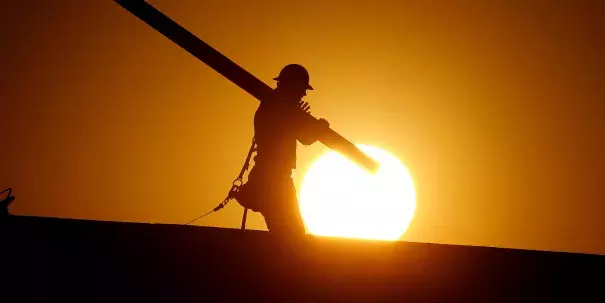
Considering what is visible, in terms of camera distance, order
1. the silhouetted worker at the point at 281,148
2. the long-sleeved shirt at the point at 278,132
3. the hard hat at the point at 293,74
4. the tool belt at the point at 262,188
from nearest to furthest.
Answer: the silhouetted worker at the point at 281,148
the tool belt at the point at 262,188
the long-sleeved shirt at the point at 278,132
the hard hat at the point at 293,74

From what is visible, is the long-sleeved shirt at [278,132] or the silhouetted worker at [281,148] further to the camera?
the long-sleeved shirt at [278,132]

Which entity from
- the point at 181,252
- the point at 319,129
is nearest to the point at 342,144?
the point at 319,129

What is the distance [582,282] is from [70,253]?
14.5ft

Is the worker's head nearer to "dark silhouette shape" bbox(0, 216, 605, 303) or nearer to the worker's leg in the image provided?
the worker's leg

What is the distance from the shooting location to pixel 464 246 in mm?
4832

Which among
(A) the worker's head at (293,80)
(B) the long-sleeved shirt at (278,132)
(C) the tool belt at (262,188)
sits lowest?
(C) the tool belt at (262,188)

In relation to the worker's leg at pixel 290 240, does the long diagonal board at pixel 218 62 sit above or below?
above

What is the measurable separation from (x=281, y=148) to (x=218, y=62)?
1.57 metres

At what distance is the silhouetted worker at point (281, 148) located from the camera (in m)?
5.73

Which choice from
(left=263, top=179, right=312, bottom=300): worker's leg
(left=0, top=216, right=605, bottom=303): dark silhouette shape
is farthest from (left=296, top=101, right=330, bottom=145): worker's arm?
(left=0, top=216, right=605, bottom=303): dark silhouette shape

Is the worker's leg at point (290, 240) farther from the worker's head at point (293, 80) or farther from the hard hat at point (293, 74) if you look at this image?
the hard hat at point (293, 74)

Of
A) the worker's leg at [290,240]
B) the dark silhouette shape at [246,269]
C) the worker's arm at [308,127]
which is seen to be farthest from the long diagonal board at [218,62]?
the dark silhouette shape at [246,269]

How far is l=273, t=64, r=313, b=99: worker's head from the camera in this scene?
655 centimetres

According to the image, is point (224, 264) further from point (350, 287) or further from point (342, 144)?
point (342, 144)
